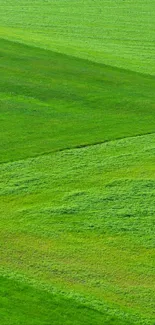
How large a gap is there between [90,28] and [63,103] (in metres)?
13.9

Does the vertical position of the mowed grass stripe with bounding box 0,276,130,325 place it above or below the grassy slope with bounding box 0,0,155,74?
above

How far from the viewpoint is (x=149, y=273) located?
1505 centimetres

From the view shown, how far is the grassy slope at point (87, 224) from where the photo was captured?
14477mm

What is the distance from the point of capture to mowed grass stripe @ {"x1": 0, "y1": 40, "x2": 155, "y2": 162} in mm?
22219

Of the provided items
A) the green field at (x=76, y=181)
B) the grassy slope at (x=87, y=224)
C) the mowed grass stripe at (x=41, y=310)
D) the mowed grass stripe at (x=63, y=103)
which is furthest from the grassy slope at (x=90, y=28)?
the mowed grass stripe at (x=41, y=310)

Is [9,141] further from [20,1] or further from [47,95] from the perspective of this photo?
[20,1]

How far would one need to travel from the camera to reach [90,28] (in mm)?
38531

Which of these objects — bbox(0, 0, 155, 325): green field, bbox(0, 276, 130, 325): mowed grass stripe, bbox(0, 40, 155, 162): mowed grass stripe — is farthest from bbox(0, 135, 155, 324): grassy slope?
bbox(0, 40, 155, 162): mowed grass stripe

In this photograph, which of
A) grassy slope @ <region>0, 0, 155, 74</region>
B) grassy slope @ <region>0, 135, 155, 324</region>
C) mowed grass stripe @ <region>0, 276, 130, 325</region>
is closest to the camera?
mowed grass stripe @ <region>0, 276, 130, 325</region>

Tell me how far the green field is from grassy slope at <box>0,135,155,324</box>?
0.09 ft

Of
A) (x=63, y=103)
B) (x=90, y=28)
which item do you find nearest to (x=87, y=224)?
(x=63, y=103)

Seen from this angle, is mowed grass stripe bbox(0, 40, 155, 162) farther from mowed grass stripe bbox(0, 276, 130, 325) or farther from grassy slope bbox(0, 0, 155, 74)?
mowed grass stripe bbox(0, 276, 130, 325)

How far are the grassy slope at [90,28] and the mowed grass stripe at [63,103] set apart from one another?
2039 millimetres

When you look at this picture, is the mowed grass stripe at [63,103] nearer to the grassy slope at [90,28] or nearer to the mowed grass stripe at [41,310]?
the grassy slope at [90,28]
